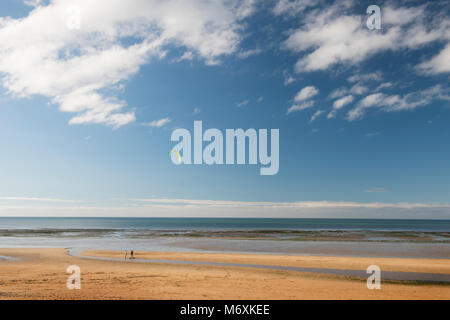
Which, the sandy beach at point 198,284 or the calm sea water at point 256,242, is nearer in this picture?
the sandy beach at point 198,284

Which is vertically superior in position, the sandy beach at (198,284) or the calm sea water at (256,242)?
the sandy beach at (198,284)

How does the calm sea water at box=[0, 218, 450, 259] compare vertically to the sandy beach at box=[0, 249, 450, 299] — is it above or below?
below

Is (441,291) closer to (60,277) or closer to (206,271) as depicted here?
(206,271)

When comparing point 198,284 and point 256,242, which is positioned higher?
point 198,284

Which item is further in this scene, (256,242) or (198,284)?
(256,242)

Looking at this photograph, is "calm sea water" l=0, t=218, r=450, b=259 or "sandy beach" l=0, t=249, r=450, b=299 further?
"calm sea water" l=0, t=218, r=450, b=259
